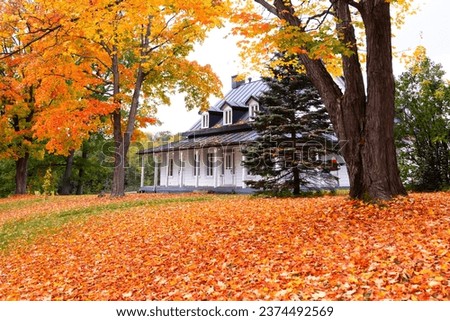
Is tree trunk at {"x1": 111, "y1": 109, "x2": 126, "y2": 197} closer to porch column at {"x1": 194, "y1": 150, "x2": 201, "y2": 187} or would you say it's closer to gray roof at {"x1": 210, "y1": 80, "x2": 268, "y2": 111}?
porch column at {"x1": 194, "y1": 150, "x2": 201, "y2": 187}

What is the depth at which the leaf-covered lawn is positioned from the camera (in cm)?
516

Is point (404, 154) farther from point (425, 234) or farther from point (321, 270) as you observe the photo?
point (321, 270)

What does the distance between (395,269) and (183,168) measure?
26.8 m

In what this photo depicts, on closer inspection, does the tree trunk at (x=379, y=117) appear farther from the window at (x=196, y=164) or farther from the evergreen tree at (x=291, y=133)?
the window at (x=196, y=164)

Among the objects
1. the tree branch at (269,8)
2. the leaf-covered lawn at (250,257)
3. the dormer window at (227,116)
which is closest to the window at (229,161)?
the dormer window at (227,116)

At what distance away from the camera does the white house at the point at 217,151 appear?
25328mm

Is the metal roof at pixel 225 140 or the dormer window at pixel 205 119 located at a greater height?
the dormer window at pixel 205 119

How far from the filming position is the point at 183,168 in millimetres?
31469

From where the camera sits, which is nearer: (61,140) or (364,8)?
(364,8)

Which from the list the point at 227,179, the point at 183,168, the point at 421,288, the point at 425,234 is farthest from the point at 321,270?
the point at 183,168

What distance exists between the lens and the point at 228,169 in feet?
90.5

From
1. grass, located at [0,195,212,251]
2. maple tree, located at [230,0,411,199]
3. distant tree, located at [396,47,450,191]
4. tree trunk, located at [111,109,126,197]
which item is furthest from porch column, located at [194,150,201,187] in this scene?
maple tree, located at [230,0,411,199]

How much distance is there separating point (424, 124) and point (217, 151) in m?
14.7
